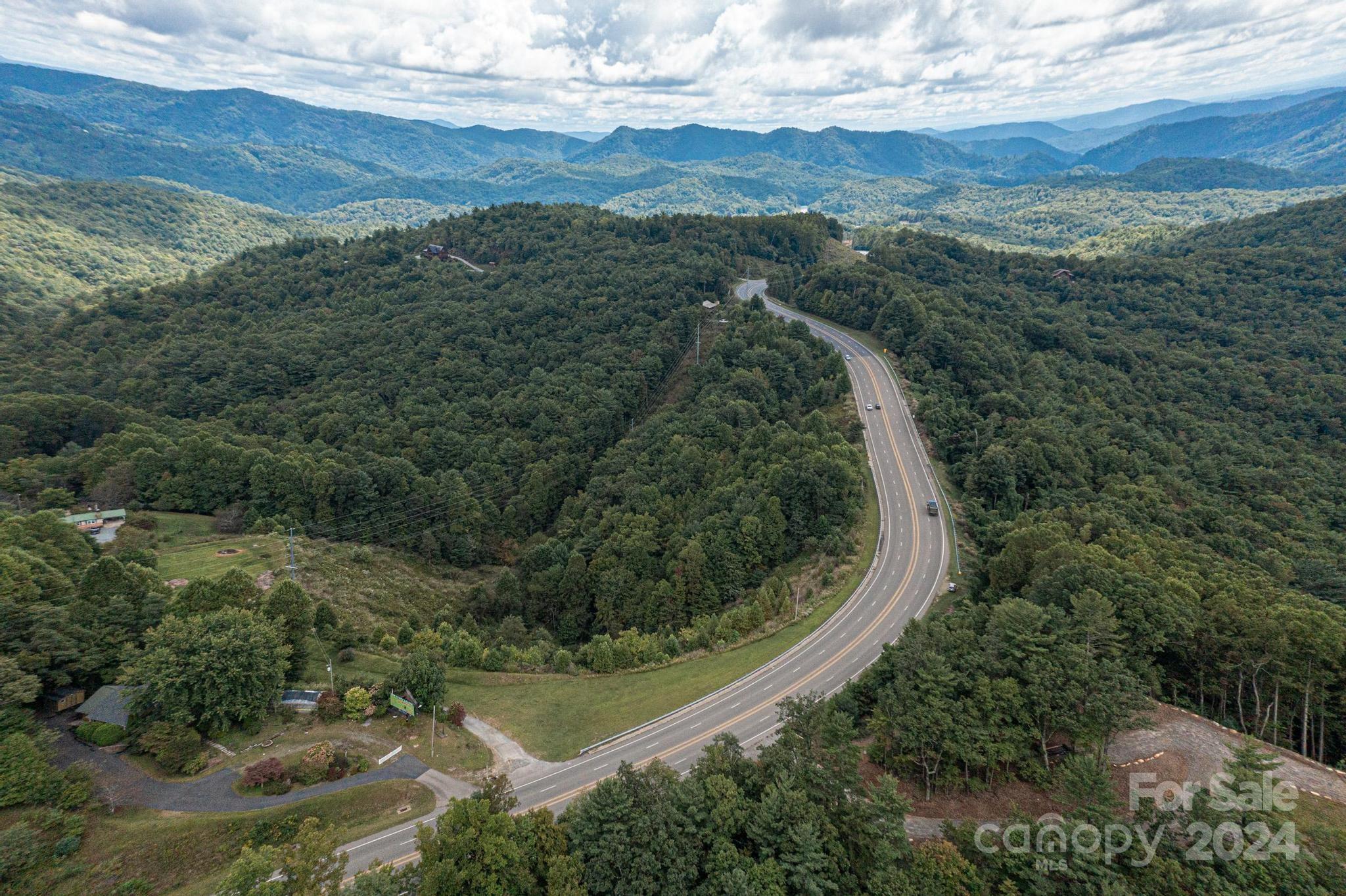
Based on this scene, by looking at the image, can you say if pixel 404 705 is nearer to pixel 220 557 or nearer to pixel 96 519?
pixel 220 557

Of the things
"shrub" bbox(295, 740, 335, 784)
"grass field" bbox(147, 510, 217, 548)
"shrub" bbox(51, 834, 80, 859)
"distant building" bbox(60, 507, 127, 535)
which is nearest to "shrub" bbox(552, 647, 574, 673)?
"shrub" bbox(295, 740, 335, 784)

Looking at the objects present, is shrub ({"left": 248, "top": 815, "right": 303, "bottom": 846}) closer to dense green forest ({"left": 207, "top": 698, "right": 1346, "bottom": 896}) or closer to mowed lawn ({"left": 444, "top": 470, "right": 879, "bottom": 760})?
dense green forest ({"left": 207, "top": 698, "right": 1346, "bottom": 896})

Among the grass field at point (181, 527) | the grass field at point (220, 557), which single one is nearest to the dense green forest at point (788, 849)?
the grass field at point (220, 557)

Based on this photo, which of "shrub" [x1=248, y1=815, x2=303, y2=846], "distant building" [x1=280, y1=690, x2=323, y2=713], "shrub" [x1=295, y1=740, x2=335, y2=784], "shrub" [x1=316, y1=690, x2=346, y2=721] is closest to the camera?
"shrub" [x1=248, y1=815, x2=303, y2=846]

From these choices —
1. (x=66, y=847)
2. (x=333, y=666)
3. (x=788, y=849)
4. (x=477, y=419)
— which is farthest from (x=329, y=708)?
(x=477, y=419)

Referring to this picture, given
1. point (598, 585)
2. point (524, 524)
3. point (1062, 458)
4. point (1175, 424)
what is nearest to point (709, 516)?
point (598, 585)

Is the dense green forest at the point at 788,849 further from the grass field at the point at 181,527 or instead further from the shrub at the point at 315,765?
the grass field at the point at 181,527
